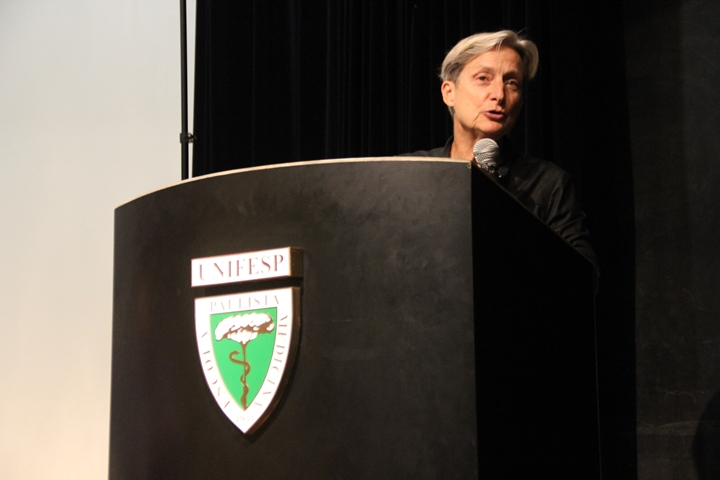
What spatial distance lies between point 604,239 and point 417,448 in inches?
52.7

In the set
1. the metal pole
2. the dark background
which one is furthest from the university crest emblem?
the metal pole

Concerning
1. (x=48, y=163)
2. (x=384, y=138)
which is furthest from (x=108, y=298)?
(x=384, y=138)

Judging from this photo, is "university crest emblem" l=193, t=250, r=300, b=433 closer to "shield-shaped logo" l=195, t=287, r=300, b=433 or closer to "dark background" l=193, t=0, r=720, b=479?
"shield-shaped logo" l=195, t=287, r=300, b=433

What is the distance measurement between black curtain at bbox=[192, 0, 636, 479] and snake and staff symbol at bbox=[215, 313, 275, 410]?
1314mm

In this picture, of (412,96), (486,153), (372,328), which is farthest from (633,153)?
(372,328)

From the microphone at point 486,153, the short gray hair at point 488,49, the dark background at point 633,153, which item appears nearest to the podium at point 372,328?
the microphone at point 486,153

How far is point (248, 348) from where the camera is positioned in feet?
3.58

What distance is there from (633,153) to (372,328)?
1.39 metres

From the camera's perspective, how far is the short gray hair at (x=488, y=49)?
1.90 meters

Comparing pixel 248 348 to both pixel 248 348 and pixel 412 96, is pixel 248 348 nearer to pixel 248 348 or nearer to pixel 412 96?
pixel 248 348

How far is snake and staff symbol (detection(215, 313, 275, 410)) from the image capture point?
1080 mm

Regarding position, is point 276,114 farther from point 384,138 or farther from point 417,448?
point 417,448

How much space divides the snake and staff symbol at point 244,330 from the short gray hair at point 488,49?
3.57 feet

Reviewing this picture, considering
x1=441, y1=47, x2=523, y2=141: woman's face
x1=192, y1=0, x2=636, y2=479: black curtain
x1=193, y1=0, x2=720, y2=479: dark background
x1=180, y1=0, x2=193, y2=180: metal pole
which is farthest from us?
x1=180, y1=0, x2=193, y2=180: metal pole
